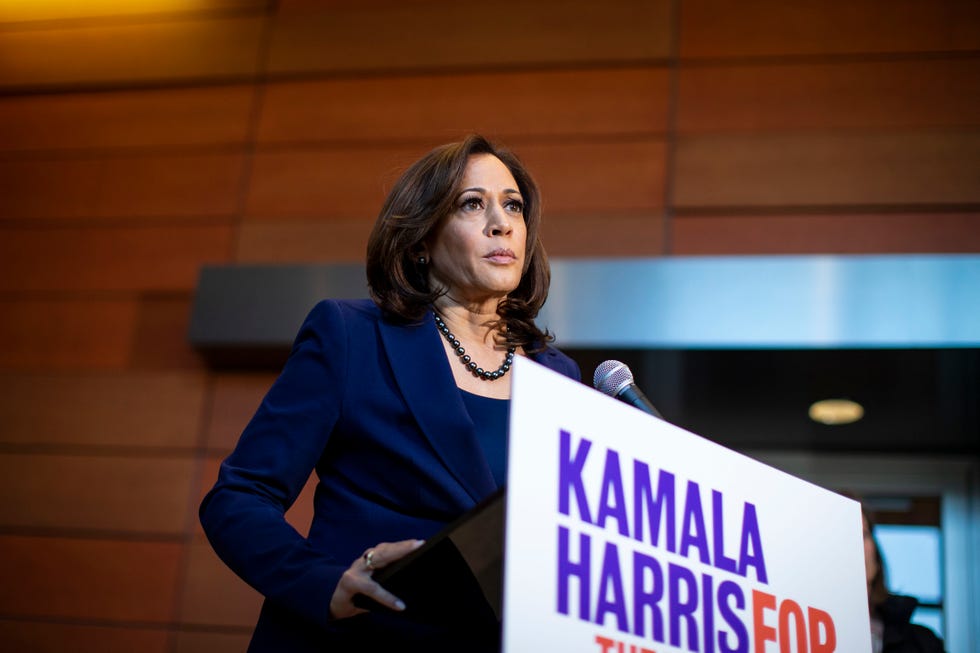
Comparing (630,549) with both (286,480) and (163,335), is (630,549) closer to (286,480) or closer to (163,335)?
(286,480)

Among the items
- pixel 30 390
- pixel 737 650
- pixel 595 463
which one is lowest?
pixel 737 650

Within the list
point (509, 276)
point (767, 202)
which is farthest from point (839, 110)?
point (509, 276)

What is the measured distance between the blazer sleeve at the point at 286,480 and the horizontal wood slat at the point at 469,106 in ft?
9.51

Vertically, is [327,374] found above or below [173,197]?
below

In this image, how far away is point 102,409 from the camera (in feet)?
14.1

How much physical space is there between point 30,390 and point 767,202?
2.97m

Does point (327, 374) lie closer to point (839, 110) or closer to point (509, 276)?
point (509, 276)

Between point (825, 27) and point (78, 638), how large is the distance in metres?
3.68

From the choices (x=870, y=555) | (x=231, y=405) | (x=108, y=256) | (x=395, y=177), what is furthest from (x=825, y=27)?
(x=108, y=256)

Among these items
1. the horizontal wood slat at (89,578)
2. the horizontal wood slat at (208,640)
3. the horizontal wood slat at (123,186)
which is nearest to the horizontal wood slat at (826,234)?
the horizontal wood slat at (123,186)

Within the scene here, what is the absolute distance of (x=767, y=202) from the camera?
13.2 ft

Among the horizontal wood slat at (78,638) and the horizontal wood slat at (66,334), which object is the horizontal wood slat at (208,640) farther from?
the horizontal wood slat at (66,334)

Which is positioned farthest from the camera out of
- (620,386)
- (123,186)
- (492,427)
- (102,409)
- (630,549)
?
(123,186)

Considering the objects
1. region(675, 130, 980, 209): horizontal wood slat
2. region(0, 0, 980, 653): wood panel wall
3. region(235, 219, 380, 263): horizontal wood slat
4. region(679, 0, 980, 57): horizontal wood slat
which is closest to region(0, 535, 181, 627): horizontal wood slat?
region(0, 0, 980, 653): wood panel wall
